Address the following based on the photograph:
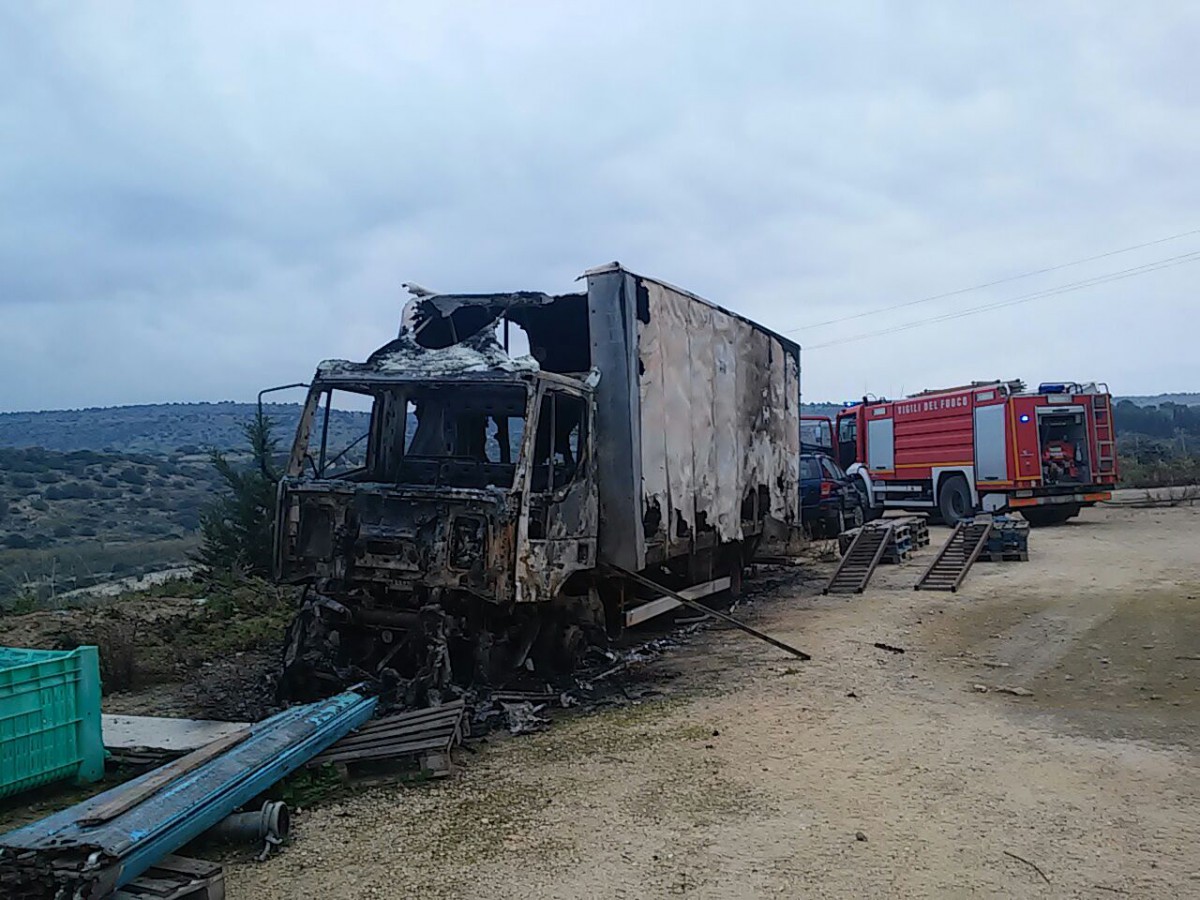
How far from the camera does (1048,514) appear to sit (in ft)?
69.2

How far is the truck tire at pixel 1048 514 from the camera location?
2081cm

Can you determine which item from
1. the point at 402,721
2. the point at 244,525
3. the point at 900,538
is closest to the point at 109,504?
the point at 244,525

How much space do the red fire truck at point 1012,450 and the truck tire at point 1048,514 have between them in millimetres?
21

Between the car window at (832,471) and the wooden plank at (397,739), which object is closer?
the wooden plank at (397,739)

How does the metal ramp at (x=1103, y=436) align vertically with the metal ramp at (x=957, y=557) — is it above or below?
above

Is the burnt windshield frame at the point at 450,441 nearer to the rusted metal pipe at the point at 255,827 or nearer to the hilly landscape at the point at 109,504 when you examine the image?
the hilly landscape at the point at 109,504

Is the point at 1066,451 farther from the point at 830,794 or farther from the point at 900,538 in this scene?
the point at 830,794

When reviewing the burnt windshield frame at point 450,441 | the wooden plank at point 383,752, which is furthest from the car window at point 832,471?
the wooden plank at point 383,752

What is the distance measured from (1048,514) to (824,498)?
6638mm

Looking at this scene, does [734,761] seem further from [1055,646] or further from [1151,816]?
[1055,646]

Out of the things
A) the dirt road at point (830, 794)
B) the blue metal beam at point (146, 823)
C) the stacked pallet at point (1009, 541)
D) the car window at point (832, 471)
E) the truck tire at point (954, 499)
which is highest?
the car window at point (832, 471)

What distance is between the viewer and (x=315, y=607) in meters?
7.15

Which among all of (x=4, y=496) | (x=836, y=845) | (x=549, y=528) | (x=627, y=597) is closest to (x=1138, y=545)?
(x=627, y=597)

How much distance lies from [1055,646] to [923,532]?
325 inches
